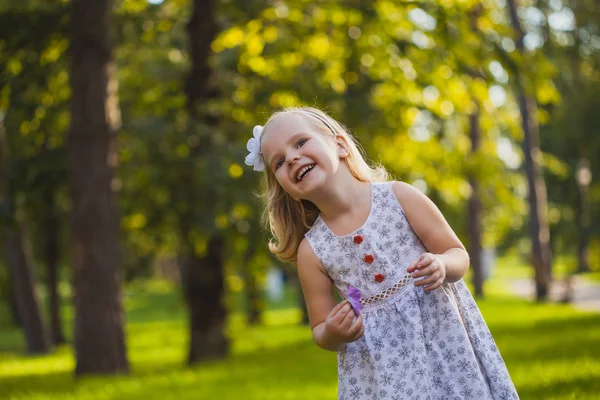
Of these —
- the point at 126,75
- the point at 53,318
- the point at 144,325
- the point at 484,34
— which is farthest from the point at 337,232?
the point at 144,325

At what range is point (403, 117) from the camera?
11641 mm

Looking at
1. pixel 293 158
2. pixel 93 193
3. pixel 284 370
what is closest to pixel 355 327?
pixel 293 158

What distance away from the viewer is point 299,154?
3.22 m

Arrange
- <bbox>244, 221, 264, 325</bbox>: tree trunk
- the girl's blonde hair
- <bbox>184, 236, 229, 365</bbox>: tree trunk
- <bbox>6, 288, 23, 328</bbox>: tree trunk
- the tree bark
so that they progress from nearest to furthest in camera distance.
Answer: the girl's blonde hair < <bbox>244, 221, 264, 325</bbox>: tree trunk < the tree bark < <bbox>184, 236, 229, 365</bbox>: tree trunk < <bbox>6, 288, 23, 328</bbox>: tree trunk

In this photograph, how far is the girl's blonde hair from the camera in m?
3.40

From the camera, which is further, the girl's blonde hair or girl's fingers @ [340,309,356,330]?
the girl's blonde hair

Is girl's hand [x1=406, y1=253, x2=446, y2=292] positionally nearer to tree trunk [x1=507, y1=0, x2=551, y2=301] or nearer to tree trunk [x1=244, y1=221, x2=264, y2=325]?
tree trunk [x1=244, y1=221, x2=264, y2=325]

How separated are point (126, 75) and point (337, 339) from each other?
10.9m

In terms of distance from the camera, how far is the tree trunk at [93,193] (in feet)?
31.2

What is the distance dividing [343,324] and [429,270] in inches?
12.9

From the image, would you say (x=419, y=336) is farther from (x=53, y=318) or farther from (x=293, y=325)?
(x=53, y=318)

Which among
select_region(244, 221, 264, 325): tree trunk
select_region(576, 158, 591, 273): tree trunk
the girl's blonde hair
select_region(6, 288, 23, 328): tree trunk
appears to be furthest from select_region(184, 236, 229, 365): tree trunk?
select_region(6, 288, 23, 328): tree trunk

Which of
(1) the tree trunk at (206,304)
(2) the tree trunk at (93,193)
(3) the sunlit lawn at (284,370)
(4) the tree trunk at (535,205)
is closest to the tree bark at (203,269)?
(1) the tree trunk at (206,304)

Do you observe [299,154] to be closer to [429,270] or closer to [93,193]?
[429,270]
